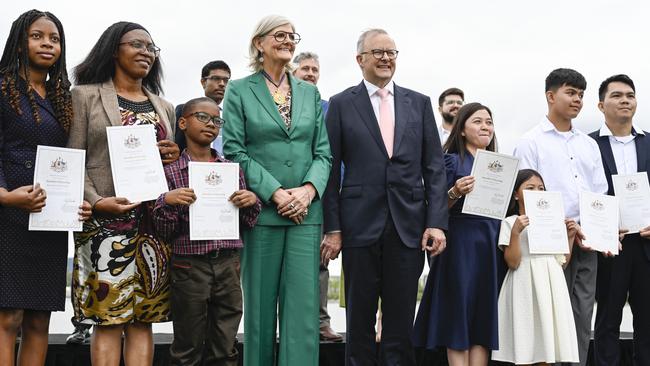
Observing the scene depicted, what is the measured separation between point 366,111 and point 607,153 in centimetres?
230

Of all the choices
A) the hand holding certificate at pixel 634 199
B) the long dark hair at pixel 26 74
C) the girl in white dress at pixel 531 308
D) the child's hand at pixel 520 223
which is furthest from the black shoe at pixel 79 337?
the hand holding certificate at pixel 634 199

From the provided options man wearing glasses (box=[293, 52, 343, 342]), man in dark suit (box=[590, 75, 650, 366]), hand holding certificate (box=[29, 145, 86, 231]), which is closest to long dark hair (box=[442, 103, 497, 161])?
man wearing glasses (box=[293, 52, 343, 342])

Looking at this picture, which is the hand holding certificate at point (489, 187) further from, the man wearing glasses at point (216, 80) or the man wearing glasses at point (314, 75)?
the man wearing glasses at point (216, 80)

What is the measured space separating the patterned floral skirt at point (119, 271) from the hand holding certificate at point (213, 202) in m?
0.28

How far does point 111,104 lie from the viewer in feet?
13.0

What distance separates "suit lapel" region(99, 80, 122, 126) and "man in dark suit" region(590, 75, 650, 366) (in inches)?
142

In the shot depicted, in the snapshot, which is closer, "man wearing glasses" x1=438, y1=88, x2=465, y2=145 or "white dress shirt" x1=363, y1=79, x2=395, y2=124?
"white dress shirt" x1=363, y1=79, x2=395, y2=124

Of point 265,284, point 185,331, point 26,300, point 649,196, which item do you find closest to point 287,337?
point 265,284

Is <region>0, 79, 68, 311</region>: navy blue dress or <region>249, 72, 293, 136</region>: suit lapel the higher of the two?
<region>249, 72, 293, 136</region>: suit lapel

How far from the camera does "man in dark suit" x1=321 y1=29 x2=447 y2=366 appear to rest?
171 inches

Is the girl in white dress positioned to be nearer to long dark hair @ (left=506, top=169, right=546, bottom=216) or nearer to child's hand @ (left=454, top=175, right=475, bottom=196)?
long dark hair @ (left=506, top=169, right=546, bottom=216)

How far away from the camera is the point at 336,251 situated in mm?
4379

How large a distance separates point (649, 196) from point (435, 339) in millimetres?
1985

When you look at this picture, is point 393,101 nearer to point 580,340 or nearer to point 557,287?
point 557,287
